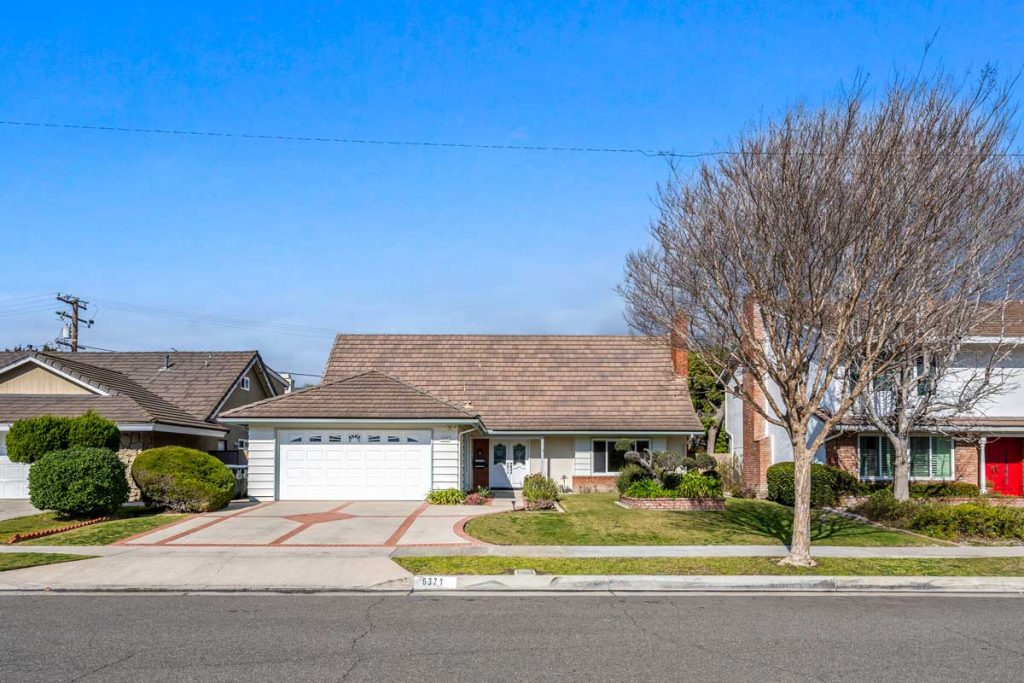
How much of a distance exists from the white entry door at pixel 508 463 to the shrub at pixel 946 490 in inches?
504

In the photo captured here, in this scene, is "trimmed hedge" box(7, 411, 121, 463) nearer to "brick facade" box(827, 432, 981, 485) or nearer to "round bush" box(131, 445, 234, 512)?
"round bush" box(131, 445, 234, 512)

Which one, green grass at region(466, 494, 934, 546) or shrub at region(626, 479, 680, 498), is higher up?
shrub at region(626, 479, 680, 498)

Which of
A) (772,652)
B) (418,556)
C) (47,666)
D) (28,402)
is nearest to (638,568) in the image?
(418,556)

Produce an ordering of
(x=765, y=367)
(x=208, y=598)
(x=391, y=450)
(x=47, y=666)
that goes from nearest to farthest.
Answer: (x=47, y=666)
(x=208, y=598)
(x=765, y=367)
(x=391, y=450)

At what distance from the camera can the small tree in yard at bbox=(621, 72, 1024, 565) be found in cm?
1338

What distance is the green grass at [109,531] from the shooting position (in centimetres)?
1645

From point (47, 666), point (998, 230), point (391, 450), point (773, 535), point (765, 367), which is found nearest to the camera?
point (47, 666)

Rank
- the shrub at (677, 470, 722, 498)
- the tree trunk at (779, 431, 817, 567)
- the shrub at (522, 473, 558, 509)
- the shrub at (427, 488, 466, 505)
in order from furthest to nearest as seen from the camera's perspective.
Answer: the shrub at (427, 488, 466, 505) < the shrub at (677, 470, 722, 498) < the shrub at (522, 473, 558, 509) < the tree trunk at (779, 431, 817, 567)

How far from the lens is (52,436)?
21.2 metres

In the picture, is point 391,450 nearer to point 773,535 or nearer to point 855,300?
point 773,535

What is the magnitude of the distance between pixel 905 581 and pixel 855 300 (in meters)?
4.43

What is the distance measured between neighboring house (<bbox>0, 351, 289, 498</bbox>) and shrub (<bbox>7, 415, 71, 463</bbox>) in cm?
424

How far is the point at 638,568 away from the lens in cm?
1362

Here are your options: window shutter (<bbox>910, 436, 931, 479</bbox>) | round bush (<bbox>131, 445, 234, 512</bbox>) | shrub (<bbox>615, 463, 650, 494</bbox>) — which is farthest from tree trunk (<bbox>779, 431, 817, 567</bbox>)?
window shutter (<bbox>910, 436, 931, 479</bbox>)
